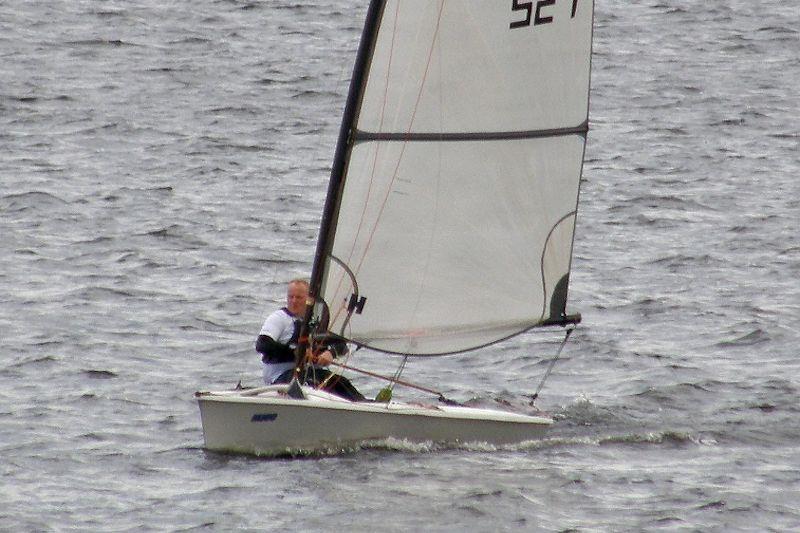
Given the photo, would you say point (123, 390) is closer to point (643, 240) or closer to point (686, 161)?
point (643, 240)

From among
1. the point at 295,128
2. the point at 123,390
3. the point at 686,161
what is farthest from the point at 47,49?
the point at 123,390

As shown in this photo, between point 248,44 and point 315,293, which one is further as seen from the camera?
point 248,44

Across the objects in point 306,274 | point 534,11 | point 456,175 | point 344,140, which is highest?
point 534,11

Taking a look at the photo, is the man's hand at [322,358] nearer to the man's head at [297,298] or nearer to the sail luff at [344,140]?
the man's head at [297,298]

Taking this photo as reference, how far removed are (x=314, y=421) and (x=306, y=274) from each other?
8237mm

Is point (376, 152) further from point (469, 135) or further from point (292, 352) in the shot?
point (292, 352)

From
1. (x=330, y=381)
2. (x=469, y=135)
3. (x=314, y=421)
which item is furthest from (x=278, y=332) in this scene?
(x=469, y=135)

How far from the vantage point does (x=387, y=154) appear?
14.3 meters

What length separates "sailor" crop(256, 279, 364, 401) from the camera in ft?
47.7

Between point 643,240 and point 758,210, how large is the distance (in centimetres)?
237

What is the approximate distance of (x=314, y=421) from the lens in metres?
13.9

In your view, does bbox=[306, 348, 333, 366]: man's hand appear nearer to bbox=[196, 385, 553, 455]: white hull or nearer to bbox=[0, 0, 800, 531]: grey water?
bbox=[196, 385, 553, 455]: white hull

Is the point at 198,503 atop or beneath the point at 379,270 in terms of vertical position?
beneath

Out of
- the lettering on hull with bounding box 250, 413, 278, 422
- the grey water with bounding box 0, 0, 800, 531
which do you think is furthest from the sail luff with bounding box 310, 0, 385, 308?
the grey water with bounding box 0, 0, 800, 531
